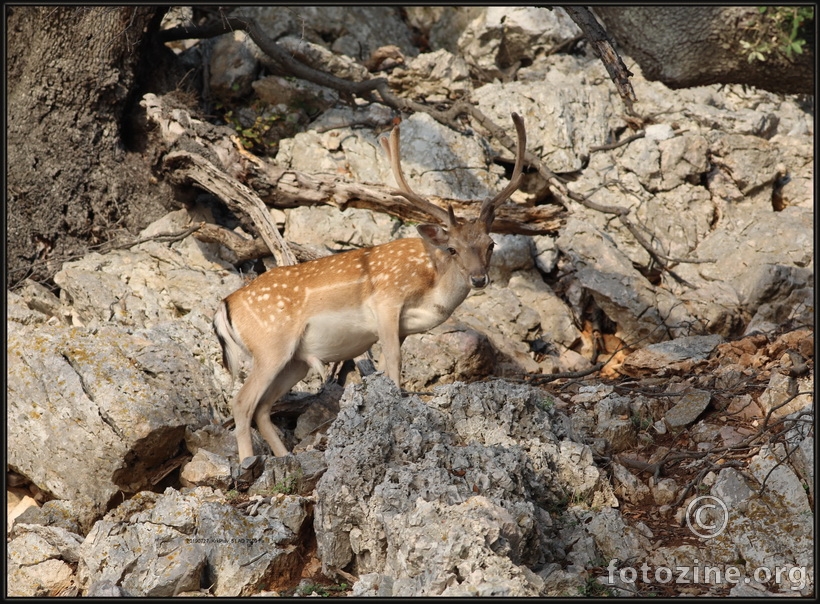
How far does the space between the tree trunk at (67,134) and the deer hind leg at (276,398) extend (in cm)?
361

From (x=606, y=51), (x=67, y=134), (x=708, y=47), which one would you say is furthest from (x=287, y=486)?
(x=67, y=134)

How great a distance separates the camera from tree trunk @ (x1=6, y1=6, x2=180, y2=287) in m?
9.51

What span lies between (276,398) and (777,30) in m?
5.04

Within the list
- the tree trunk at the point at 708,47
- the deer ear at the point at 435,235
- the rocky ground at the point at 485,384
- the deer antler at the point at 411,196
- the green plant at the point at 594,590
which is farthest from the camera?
the deer antler at the point at 411,196

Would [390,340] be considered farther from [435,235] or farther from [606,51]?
[606,51]

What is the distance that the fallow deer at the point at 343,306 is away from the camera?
7125 mm

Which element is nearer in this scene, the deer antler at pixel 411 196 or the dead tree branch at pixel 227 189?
the deer antler at pixel 411 196

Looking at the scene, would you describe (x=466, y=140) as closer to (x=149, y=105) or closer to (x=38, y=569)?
(x=149, y=105)

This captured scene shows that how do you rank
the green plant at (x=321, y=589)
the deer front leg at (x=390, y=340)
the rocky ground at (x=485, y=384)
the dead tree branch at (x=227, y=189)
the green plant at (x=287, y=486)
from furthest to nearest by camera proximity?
the dead tree branch at (x=227, y=189), the deer front leg at (x=390, y=340), the green plant at (x=287, y=486), the rocky ground at (x=485, y=384), the green plant at (x=321, y=589)

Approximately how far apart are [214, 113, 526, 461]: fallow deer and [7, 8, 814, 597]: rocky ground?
0.46 meters

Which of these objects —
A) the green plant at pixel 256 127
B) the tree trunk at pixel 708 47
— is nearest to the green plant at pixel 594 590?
the tree trunk at pixel 708 47

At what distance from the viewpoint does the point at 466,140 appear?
1078cm

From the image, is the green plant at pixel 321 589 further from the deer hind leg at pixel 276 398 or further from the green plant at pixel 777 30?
the green plant at pixel 777 30

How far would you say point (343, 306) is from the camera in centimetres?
724
